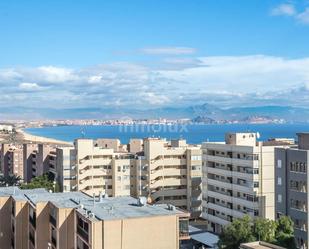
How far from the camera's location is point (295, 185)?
112ft

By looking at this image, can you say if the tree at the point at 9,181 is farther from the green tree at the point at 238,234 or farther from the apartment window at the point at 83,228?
the apartment window at the point at 83,228

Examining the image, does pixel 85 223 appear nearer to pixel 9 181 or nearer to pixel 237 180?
pixel 237 180

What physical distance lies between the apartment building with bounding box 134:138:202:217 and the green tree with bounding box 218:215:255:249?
2724 centimetres

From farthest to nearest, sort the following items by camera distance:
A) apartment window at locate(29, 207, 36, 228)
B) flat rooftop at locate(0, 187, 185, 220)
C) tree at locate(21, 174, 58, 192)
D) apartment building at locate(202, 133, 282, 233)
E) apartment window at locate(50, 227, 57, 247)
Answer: tree at locate(21, 174, 58, 192), apartment building at locate(202, 133, 282, 233), apartment window at locate(29, 207, 36, 228), apartment window at locate(50, 227, 57, 247), flat rooftop at locate(0, 187, 185, 220)

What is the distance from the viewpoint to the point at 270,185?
41.1m

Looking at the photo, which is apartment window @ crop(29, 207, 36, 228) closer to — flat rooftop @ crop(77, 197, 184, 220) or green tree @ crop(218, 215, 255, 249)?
flat rooftop @ crop(77, 197, 184, 220)

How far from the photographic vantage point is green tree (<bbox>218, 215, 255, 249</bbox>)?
93.1ft

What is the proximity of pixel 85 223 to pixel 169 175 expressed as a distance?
3541 centimetres

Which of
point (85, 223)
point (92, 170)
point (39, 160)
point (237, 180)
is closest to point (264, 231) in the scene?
point (85, 223)

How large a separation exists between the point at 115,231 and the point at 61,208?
4.26 m

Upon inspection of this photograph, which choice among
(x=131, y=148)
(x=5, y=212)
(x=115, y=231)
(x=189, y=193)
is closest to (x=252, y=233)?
(x=115, y=231)

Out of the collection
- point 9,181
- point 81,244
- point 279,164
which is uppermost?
point 279,164

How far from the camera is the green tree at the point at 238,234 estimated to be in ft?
93.1

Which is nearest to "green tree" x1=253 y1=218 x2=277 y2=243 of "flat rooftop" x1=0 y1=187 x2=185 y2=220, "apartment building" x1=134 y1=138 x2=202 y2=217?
"flat rooftop" x1=0 y1=187 x2=185 y2=220
